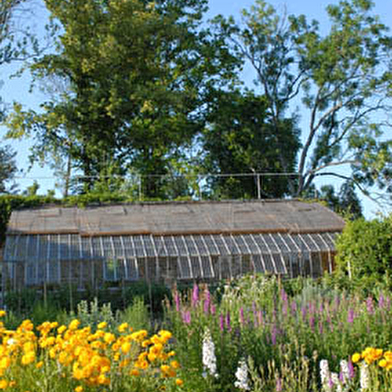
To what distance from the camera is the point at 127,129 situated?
2366 centimetres

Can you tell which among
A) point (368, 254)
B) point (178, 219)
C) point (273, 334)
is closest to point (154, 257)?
point (178, 219)

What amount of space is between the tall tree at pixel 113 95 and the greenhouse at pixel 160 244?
645 cm

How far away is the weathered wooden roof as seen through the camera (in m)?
15.1

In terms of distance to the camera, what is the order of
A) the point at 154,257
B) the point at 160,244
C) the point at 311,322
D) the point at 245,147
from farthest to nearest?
the point at 245,147
the point at 160,244
the point at 154,257
the point at 311,322

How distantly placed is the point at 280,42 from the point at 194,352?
2332 cm

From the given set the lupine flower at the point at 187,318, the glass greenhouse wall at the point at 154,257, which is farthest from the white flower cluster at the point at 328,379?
the glass greenhouse wall at the point at 154,257

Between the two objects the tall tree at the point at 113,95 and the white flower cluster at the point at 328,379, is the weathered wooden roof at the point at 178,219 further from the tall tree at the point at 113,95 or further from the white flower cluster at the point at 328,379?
the white flower cluster at the point at 328,379

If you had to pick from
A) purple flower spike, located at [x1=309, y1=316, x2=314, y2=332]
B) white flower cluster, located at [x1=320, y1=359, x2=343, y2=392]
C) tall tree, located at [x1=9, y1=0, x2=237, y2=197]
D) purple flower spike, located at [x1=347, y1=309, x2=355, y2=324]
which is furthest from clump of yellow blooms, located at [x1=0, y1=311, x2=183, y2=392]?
tall tree, located at [x1=9, y1=0, x2=237, y2=197]

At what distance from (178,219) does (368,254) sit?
17.0 feet

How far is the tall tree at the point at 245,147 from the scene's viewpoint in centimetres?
2514

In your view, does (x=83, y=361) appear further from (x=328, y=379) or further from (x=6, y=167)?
(x=6, y=167)

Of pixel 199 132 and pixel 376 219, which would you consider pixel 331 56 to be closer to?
pixel 199 132

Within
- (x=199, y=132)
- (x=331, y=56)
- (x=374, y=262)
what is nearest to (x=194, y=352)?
(x=374, y=262)

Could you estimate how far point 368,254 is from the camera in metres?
13.3
